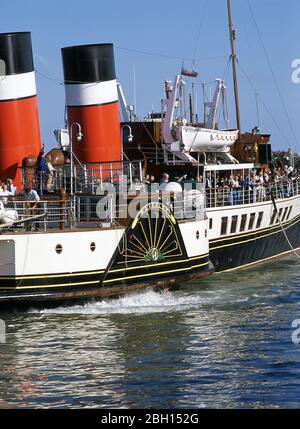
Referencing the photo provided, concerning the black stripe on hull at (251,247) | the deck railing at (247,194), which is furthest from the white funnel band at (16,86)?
the black stripe on hull at (251,247)

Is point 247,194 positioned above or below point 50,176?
below

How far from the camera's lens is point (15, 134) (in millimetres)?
24500

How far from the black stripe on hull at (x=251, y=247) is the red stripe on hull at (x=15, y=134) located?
5.76 m

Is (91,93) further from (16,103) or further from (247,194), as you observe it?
(247,194)

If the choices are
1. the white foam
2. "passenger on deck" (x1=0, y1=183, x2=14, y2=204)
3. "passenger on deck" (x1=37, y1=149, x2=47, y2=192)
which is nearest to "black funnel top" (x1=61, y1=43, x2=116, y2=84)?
"passenger on deck" (x1=37, y1=149, x2=47, y2=192)

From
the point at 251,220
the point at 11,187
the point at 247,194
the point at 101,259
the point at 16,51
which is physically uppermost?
the point at 16,51

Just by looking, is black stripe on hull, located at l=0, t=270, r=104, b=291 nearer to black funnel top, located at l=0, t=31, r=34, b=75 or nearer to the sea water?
the sea water

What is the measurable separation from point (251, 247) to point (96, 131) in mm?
6368

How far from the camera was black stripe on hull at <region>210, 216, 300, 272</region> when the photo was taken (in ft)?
91.8

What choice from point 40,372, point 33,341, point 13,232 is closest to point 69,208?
point 13,232

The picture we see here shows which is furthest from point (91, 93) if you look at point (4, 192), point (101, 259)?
point (101, 259)

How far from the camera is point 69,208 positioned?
20953mm

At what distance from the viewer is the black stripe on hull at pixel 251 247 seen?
28.0 m
